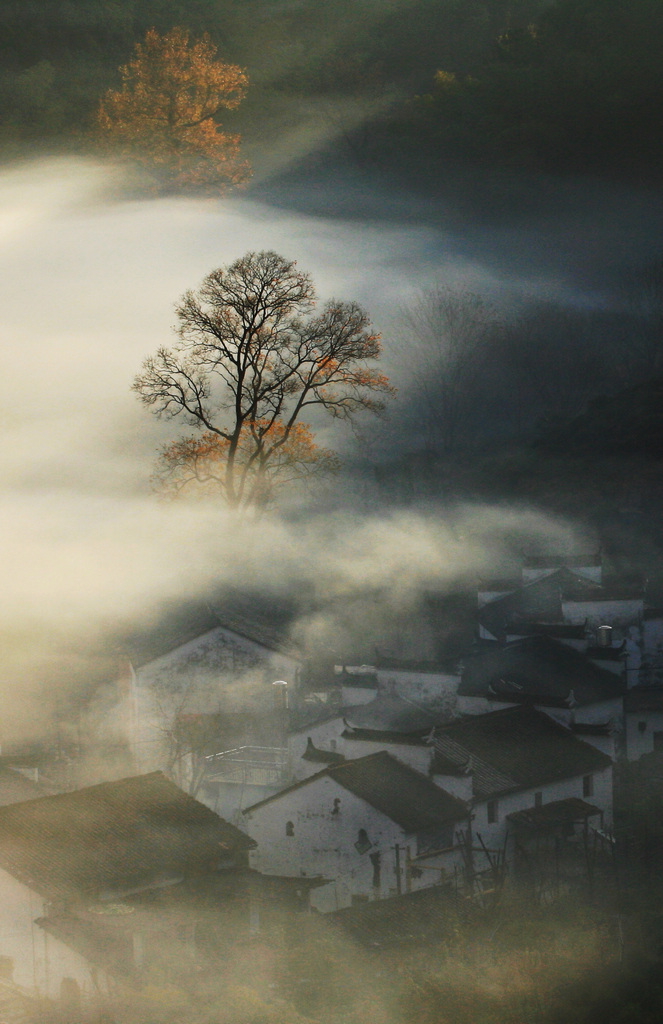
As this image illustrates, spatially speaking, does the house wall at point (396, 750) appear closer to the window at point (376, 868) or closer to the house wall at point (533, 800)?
the house wall at point (533, 800)

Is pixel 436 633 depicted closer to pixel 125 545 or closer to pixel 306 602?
pixel 306 602

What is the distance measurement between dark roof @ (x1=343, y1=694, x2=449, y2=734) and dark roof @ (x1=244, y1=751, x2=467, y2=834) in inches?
35.5

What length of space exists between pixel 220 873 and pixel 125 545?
206 inches

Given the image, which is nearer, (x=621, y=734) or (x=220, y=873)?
(x=220, y=873)

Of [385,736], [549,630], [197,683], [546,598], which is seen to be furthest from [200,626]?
[546,598]

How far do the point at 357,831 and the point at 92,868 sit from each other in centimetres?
275

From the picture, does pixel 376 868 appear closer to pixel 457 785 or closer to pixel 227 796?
pixel 457 785

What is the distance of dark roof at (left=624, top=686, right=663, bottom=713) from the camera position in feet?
44.7

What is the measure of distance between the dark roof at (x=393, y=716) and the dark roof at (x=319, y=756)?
46 cm

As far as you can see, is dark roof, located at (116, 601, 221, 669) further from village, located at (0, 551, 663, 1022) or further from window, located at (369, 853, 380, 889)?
window, located at (369, 853, 380, 889)

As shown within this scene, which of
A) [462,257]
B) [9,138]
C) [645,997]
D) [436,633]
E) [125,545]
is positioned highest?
[9,138]

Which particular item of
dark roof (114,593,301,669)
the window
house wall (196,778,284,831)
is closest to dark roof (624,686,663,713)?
dark roof (114,593,301,669)

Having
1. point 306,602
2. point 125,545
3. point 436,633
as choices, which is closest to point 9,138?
point 125,545

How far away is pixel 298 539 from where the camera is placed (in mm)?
14305
